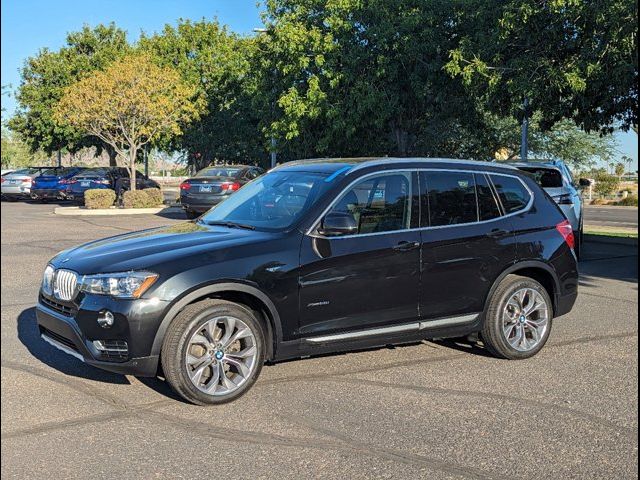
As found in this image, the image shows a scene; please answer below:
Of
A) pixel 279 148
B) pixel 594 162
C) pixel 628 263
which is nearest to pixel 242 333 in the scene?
pixel 628 263

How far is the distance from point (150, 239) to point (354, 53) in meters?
20.2

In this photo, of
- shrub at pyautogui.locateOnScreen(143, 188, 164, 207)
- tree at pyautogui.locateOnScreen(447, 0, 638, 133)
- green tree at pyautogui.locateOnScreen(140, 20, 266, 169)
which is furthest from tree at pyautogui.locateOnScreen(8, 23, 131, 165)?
tree at pyautogui.locateOnScreen(447, 0, 638, 133)

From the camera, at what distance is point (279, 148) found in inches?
1161

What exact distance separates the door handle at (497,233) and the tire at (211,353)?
2.22 meters

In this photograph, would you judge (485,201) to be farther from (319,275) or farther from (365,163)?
(319,275)

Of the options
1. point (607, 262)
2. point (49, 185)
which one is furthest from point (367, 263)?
point (49, 185)

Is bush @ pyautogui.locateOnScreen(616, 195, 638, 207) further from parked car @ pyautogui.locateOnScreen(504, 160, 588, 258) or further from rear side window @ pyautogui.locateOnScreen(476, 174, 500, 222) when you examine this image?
rear side window @ pyautogui.locateOnScreen(476, 174, 500, 222)

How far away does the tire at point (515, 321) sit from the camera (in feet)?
19.2

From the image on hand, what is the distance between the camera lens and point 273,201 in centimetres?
565

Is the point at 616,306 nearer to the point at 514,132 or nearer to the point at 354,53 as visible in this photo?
the point at 354,53

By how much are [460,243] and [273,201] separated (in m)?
1.59

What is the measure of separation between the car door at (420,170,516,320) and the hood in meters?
1.43

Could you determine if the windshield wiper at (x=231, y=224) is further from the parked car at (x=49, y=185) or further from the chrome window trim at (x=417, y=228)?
the parked car at (x=49, y=185)

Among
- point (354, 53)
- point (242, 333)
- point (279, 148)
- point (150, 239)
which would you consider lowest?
point (242, 333)
